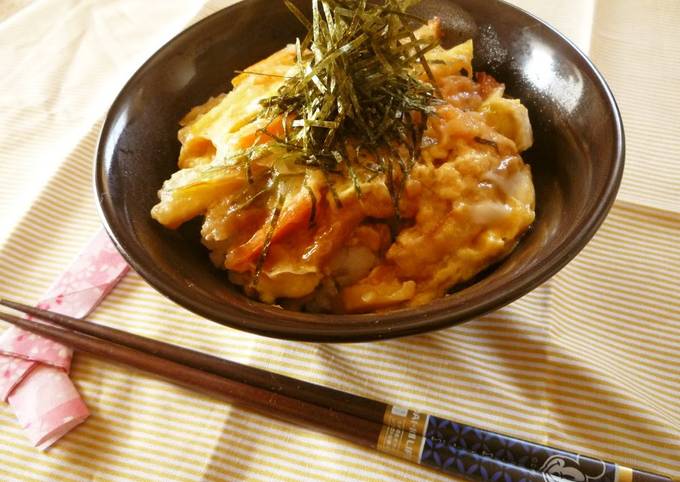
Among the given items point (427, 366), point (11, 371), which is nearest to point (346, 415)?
point (427, 366)

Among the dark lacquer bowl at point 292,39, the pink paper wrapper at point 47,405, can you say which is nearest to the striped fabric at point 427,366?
the pink paper wrapper at point 47,405

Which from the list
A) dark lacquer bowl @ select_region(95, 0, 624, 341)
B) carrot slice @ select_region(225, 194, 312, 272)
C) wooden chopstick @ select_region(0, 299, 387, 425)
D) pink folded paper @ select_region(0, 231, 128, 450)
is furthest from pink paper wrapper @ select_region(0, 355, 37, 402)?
carrot slice @ select_region(225, 194, 312, 272)

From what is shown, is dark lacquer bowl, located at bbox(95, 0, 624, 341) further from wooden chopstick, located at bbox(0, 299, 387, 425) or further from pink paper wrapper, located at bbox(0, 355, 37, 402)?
pink paper wrapper, located at bbox(0, 355, 37, 402)

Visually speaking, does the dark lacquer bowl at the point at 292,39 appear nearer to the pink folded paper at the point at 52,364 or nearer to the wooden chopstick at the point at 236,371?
the wooden chopstick at the point at 236,371

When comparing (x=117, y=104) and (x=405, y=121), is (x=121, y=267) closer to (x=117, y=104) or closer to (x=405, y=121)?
(x=117, y=104)

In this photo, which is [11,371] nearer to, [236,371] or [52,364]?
[52,364]

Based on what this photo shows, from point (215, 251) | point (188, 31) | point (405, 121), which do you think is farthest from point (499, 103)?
point (188, 31)
